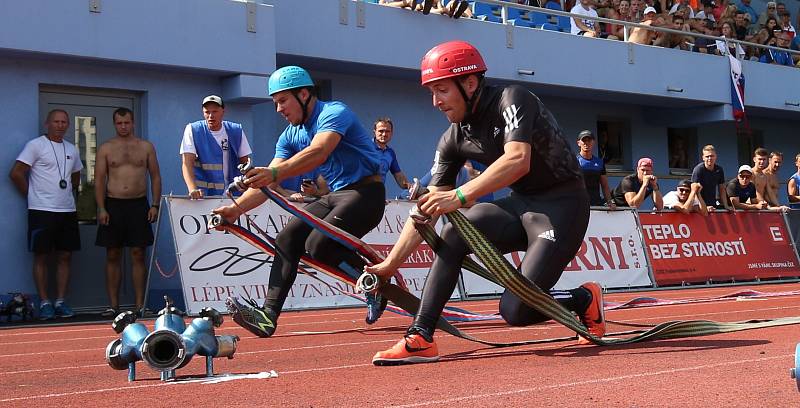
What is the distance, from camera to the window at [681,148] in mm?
27442

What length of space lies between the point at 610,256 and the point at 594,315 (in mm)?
9610

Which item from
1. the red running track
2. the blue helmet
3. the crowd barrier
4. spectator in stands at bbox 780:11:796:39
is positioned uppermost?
spectator in stands at bbox 780:11:796:39

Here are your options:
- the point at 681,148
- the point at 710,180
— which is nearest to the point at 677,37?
the point at 681,148

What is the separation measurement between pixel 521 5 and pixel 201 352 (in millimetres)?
15330

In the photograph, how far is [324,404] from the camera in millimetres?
5246

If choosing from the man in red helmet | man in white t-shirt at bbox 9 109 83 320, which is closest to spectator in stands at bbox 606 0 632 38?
man in white t-shirt at bbox 9 109 83 320

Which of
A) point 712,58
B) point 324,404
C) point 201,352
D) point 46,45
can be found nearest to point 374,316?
point 201,352

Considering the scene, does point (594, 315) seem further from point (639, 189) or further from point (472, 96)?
point (639, 189)

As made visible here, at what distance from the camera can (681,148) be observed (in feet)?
90.9

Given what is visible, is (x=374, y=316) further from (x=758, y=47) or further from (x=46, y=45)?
(x=758, y=47)

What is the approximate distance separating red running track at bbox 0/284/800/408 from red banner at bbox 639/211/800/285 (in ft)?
28.8

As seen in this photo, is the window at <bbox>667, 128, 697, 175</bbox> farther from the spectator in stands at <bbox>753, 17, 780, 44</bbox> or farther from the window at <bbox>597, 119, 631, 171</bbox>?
the spectator in stands at <bbox>753, 17, 780, 44</bbox>

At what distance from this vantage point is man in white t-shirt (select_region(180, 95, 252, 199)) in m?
12.9

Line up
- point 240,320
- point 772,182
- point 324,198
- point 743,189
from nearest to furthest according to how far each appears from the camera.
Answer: point 240,320 < point 324,198 < point 743,189 < point 772,182
